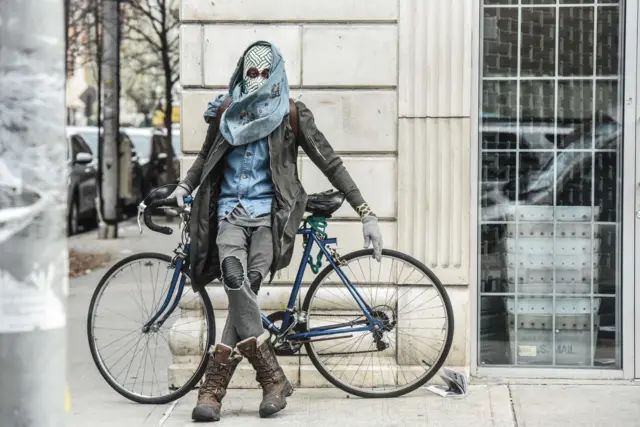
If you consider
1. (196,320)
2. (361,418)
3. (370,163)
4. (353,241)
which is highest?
(370,163)

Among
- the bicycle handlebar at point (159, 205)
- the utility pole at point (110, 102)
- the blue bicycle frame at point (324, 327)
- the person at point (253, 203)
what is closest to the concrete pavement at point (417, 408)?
the person at point (253, 203)

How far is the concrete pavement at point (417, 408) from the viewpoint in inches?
246

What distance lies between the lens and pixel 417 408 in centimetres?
651

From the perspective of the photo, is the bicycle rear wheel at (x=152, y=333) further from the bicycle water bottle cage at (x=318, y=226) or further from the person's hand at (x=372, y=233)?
the person's hand at (x=372, y=233)

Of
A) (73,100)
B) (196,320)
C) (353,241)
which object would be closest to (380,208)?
(353,241)

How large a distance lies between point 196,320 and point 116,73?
481 inches

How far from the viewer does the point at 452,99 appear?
6.93 meters

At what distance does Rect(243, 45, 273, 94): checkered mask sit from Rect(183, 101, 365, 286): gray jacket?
25 cm

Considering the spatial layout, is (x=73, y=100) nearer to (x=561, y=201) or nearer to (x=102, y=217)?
(x=102, y=217)

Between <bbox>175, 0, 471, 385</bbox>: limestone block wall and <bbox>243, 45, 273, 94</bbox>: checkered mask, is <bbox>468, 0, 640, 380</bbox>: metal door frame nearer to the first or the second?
<bbox>175, 0, 471, 385</bbox>: limestone block wall

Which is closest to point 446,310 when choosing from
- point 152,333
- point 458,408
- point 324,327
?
point 458,408

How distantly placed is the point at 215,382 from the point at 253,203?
934mm

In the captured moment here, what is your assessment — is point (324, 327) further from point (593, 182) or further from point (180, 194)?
point (593, 182)

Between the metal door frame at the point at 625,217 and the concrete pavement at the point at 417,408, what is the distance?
94 millimetres
